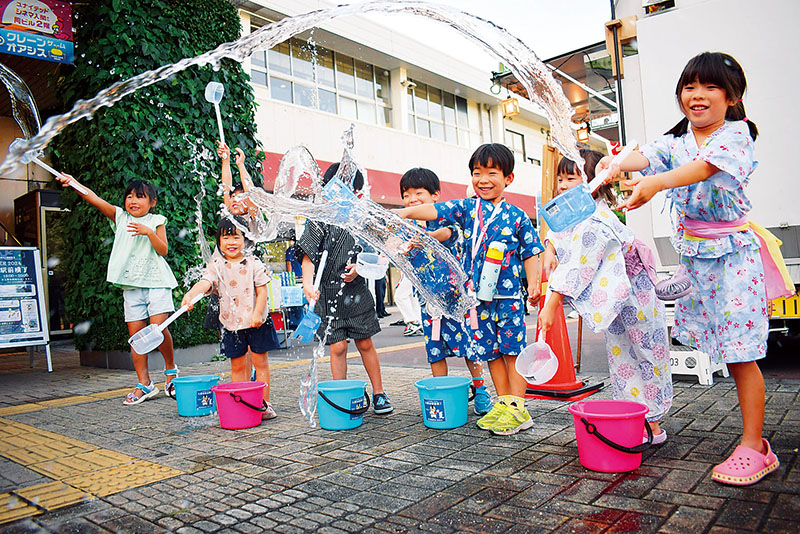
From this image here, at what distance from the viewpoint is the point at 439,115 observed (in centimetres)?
2180

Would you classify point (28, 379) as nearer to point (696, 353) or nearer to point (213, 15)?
point (213, 15)

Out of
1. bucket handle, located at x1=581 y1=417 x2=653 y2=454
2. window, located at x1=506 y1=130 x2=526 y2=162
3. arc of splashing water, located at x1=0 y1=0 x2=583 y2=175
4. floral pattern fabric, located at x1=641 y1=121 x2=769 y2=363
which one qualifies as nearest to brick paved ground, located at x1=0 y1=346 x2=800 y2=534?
bucket handle, located at x1=581 y1=417 x2=653 y2=454

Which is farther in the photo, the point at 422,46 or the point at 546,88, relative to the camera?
the point at 422,46

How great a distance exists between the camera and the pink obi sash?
250cm

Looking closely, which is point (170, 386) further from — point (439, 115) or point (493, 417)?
point (439, 115)

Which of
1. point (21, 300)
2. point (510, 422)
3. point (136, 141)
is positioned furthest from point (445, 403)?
point (21, 300)

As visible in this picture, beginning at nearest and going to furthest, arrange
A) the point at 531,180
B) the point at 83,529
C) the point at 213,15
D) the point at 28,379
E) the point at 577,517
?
the point at 577,517, the point at 83,529, the point at 28,379, the point at 213,15, the point at 531,180

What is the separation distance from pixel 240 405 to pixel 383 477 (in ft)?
5.03

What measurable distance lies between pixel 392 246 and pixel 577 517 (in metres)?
2.12

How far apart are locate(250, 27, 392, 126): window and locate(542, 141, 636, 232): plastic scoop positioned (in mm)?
13827

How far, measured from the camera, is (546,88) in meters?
3.70

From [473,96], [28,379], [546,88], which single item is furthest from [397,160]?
[546,88]

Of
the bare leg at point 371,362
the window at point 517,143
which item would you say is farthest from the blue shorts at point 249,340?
the window at point 517,143

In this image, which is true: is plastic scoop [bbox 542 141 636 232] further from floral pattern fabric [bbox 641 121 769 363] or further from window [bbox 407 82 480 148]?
window [bbox 407 82 480 148]
